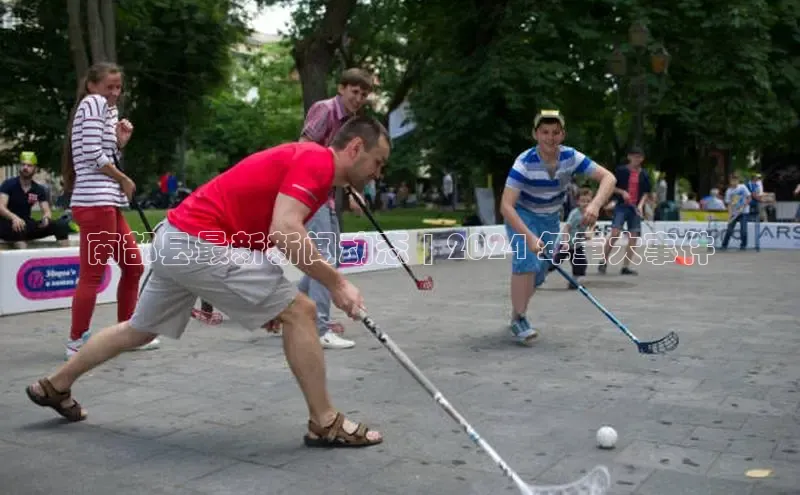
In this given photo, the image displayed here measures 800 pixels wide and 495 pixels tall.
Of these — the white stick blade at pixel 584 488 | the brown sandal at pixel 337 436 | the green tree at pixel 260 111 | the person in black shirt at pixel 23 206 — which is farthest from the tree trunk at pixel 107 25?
the green tree at pixel 260 111

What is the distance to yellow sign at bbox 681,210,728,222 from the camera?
2282 cm

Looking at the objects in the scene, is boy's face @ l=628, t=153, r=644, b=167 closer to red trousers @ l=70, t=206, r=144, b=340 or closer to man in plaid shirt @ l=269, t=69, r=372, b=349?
man in plaid shirt @ l=269, t=69, r=372, b=349

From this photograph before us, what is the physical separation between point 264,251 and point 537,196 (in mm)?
3132

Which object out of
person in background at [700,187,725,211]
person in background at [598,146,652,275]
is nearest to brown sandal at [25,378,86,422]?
person in background at [598,146,652,275]

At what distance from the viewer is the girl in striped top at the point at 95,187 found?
562cm

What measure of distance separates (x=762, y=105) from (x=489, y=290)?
48.4 ft

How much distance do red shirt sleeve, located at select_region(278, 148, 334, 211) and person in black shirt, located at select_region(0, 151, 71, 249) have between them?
5.46 metres

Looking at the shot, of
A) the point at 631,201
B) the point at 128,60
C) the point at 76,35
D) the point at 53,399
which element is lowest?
the point at 53,399

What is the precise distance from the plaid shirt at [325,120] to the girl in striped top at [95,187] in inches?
49.9

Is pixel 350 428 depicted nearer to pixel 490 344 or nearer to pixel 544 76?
pixel 490 344

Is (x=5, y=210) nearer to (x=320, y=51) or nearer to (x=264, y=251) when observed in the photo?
(x=264, y=251)

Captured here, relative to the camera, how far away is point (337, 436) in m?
3.87

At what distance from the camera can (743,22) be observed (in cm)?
2042

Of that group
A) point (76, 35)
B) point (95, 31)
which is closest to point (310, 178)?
point (95, 31)
